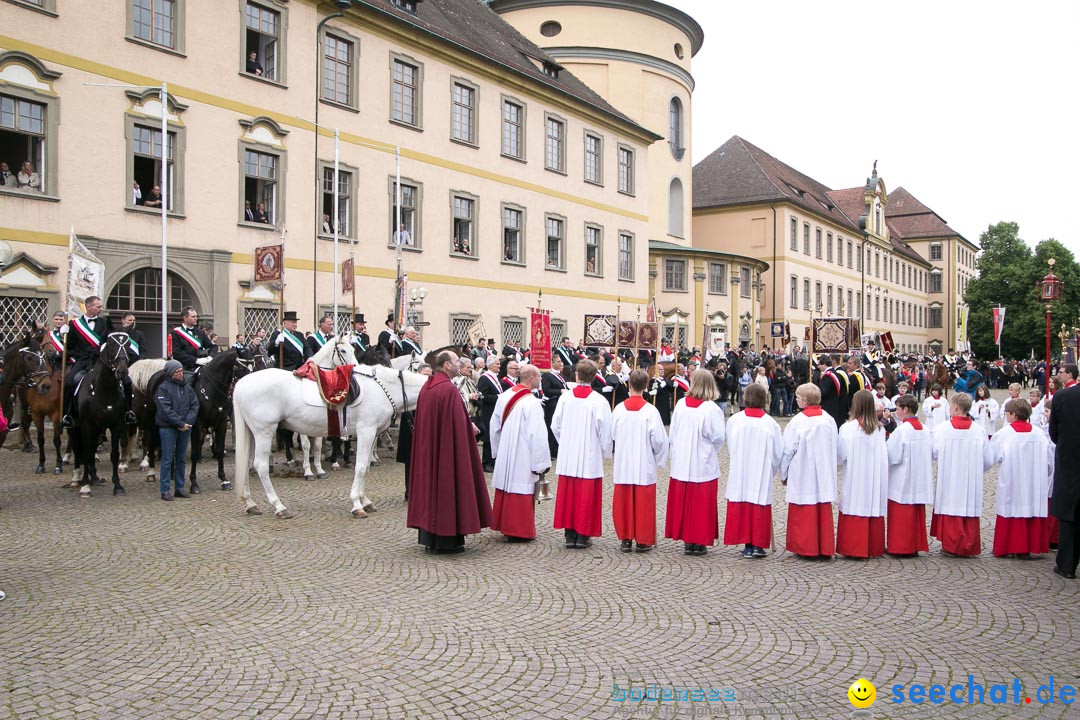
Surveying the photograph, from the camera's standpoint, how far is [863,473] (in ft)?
27.7

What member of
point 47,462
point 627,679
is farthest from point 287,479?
point 627,679

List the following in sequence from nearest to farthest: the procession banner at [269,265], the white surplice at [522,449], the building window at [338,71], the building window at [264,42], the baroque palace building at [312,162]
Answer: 1. the white surplice at [522,449]
2. the procession banner at [269,265]
3. the baroque palace building at [312,162]
4. the building window at [264,42]
5. the building window at [338,71]

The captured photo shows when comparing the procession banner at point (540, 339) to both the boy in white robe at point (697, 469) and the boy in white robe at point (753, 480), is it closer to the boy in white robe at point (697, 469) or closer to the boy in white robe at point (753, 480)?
the boy in white robe at point (697, 469)

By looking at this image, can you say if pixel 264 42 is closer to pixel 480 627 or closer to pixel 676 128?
pixel 480 627

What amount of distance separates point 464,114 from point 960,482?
73.2 ft

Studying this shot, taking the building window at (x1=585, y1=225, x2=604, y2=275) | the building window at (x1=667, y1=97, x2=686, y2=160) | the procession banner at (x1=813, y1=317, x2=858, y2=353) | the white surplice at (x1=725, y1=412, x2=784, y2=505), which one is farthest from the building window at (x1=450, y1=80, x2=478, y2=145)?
the white surplice at (x1=725, y1=412, x2=784, y2=505)

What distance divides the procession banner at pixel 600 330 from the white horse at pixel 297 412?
12262 mm

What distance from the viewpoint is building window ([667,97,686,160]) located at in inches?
1711

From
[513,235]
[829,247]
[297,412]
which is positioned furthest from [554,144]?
[829,247]

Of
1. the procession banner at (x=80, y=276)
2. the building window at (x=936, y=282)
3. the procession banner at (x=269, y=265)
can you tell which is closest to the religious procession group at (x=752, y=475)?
the procession banner at (x=80, y=276)

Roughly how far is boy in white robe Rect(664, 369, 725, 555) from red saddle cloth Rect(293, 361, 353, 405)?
437cm

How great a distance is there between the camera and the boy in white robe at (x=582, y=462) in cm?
881

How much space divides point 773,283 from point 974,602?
162 ft

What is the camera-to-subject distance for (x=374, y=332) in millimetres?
24250
